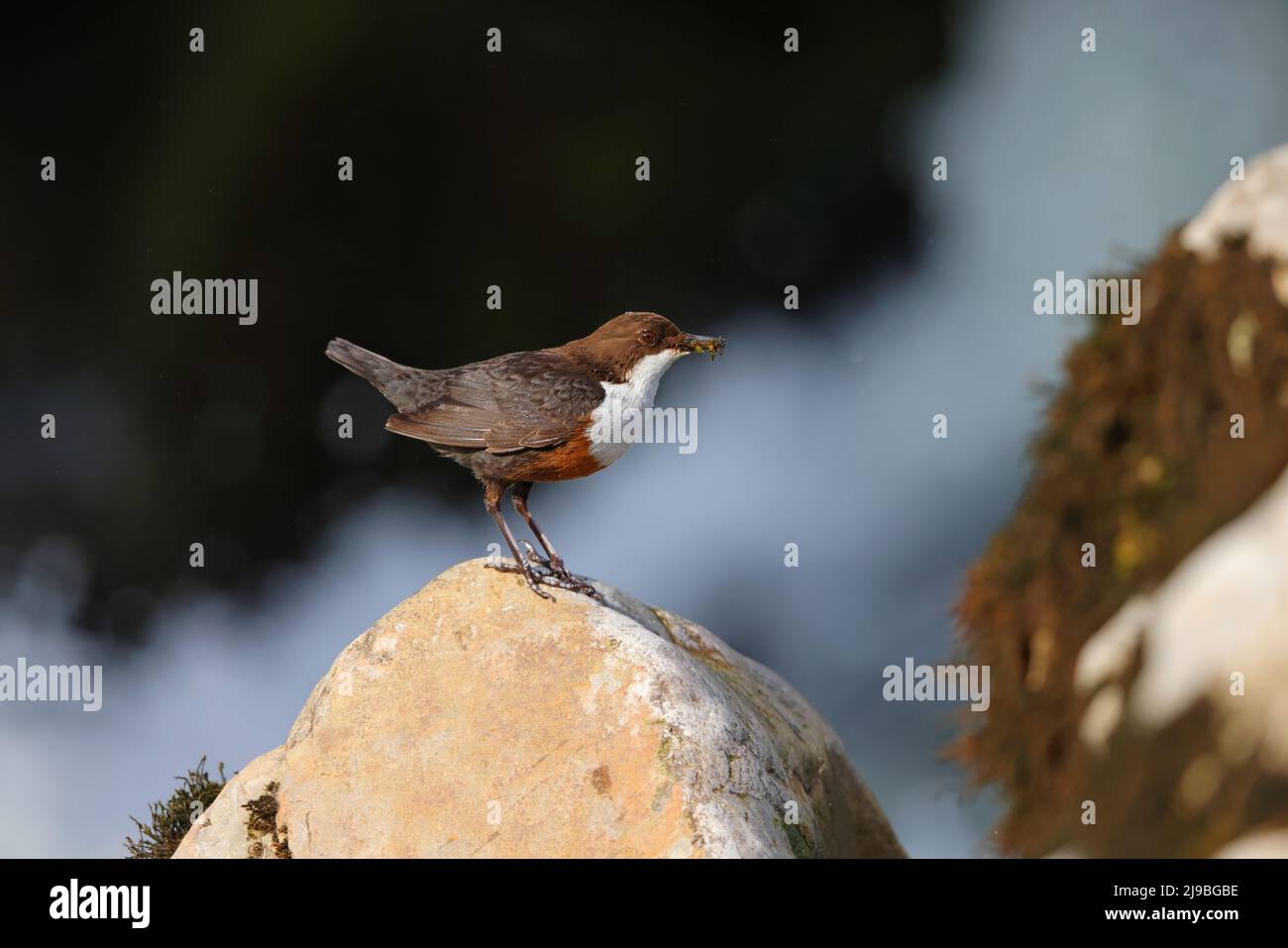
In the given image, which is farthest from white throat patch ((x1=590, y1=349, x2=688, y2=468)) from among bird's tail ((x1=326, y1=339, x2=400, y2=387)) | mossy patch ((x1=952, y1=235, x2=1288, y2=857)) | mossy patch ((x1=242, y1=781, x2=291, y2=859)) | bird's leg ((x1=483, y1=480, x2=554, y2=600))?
mossy patch ((x1=952, y1=235, x2=1288, y2=857))

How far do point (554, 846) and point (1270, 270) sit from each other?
5.41 metres

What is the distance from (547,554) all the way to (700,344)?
4.49ft

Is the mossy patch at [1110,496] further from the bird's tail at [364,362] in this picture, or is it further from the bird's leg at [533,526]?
the bird's tail at [364,362]

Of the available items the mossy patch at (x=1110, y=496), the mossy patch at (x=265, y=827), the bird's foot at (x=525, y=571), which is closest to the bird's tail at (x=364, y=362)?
the bird's foot at (x=525, y=571)

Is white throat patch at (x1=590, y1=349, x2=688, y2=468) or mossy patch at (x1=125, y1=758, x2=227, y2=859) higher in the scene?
white throat patch at (x1=590, y1=349, x2=688, y2=468)

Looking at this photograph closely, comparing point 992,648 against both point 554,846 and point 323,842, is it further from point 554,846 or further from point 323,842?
point 323,842

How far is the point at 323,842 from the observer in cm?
519

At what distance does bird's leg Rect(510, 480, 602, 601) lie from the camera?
5.87 metres

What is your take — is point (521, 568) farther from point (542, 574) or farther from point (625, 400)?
point (625, 400)

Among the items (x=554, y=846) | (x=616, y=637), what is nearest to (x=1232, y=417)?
(x=616, y=637)

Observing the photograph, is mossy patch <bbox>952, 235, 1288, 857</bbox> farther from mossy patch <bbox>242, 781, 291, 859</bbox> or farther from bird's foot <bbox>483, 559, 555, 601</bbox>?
mossy patch <bbox>242, 781, 291, 859</bbox>

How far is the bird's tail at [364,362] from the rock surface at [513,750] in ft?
3.87

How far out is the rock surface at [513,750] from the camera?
5.02 m

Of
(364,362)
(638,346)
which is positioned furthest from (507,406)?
(364,362)
